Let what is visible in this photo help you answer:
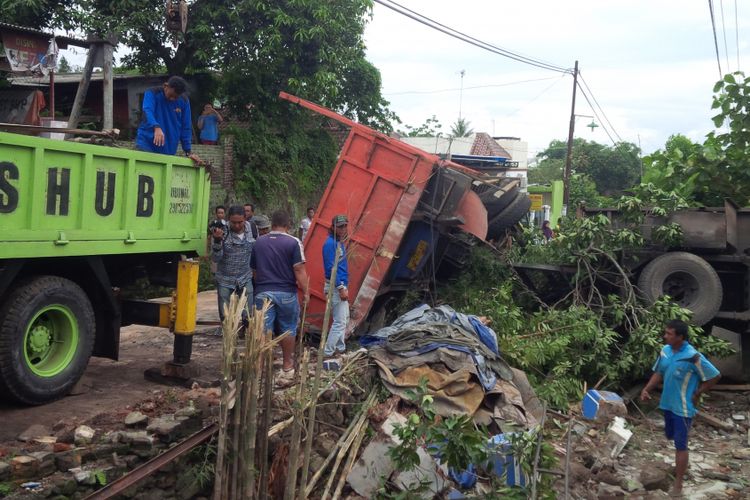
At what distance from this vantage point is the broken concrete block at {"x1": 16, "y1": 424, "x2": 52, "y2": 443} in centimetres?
452

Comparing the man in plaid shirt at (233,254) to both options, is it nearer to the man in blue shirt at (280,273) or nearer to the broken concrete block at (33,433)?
the man in blue shirt at (280,273)

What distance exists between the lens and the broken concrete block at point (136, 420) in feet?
16.0

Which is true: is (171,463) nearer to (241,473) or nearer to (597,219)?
(241,473)

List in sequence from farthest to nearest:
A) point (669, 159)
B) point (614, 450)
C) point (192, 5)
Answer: point (192, 5), point (669, 159), point (614, 450)

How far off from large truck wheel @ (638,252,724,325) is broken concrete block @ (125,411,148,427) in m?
6.39

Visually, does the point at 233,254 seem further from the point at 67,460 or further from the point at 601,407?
the point at 601,407

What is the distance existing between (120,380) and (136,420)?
146cm

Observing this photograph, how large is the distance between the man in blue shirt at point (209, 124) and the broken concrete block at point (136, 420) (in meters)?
10.8

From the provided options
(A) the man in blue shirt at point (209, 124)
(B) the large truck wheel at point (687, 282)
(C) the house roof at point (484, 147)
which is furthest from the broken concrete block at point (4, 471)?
(C) the house roof at point (484, 147)

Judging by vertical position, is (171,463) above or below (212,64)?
below

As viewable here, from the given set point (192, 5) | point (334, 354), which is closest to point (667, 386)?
point (334, 354)

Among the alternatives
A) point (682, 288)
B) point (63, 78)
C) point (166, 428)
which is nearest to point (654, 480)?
point (682, 288)

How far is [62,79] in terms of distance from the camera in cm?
1683

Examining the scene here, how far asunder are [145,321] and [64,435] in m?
1.85
